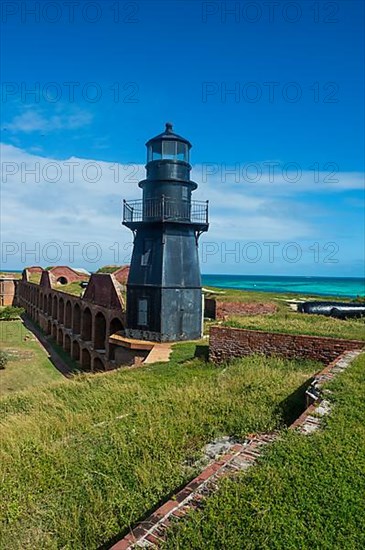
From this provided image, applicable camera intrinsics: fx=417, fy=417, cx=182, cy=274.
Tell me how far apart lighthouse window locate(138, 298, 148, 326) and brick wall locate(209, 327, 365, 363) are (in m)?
5.51

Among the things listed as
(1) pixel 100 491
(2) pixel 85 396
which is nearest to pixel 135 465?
(1) pixel 100 491

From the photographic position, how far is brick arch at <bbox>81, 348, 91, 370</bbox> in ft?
76.5

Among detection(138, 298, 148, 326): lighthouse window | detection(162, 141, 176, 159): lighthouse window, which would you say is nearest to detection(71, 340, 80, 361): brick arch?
detection(138, 298, 148, 326): lighthouse window

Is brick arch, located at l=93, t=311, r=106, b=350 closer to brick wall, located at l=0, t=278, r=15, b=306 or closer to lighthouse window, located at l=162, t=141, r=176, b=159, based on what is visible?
lighthouse window, located at l=162, t=141, r=176, b=159

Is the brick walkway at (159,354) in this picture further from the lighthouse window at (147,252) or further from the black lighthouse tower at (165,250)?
the lighthouse window at (147,252)

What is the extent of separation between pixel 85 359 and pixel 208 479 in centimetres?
2108

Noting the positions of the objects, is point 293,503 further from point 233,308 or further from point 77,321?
point 77,321

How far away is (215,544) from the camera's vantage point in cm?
308

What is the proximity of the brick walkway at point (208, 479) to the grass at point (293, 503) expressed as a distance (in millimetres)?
129

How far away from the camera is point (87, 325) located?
80.3 ft

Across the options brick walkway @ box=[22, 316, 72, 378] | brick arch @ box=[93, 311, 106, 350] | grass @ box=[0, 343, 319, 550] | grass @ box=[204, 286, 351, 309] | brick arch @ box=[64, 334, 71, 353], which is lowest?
brick walkway @ box=[22, 316, 72, 378]

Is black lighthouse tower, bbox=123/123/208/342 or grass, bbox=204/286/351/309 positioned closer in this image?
black lighthouse tower, bbox=123/123/208/342

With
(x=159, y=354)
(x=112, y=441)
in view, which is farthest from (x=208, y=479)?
(x=159, y=354)

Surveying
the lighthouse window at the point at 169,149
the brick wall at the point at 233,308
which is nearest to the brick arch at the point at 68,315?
the brick wall at the point at 233,308
